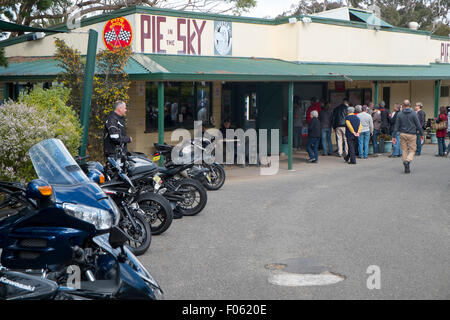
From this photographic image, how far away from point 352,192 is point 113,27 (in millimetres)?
7729

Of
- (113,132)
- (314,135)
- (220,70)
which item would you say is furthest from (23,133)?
(314,135)

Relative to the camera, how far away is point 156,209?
7.92 metres

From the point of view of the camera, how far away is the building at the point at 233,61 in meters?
14.7

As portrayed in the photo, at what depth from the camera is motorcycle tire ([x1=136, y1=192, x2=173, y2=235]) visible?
7801 mm

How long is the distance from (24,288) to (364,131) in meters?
14.9

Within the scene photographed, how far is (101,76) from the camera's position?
12.6m

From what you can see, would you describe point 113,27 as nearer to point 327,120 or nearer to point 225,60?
point 225,60

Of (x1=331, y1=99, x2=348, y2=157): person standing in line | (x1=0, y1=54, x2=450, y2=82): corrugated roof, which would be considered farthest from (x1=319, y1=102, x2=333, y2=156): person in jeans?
(x1=0, y1=54, x2=450, y2=82): corrugated roof

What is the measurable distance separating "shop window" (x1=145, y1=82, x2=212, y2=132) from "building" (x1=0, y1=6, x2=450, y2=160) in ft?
0.10

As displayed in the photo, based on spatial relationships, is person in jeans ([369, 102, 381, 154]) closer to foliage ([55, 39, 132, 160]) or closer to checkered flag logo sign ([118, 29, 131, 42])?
checkered flag logo sign ([118, 29, 131, 42])

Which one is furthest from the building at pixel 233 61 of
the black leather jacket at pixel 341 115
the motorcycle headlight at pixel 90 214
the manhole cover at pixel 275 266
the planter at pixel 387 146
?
the motorcycle headlight at pixel 90 214

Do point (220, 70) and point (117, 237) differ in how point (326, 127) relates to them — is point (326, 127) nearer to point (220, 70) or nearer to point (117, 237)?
point (220, 70)

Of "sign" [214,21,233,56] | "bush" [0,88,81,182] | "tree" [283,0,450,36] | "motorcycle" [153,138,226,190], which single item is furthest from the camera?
"tree" [283,0,450,36]
